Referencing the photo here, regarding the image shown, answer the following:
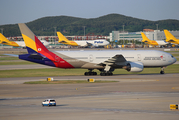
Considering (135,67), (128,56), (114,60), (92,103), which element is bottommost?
(92,103)

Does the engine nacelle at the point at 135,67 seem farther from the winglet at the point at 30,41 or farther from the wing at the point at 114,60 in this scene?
the winglet at the point at 30,41

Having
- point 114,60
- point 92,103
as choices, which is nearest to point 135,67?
point 114,60

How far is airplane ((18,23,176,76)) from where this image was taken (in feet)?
142

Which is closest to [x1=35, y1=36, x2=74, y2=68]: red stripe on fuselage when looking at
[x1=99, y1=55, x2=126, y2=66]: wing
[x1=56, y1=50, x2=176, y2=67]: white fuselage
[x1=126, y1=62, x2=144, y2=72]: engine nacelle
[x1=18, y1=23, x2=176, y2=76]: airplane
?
[x1=18, y1=23, x2=176, y2=76]: airplane

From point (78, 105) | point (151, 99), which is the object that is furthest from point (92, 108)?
point (151, 99)

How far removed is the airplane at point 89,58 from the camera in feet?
142

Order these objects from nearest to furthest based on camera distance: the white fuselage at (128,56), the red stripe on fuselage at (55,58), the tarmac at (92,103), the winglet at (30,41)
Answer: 1. the tarmac at (92,103)
2. the winglet at (30,41)
3. the red stripe on fuselage at (55,58)
4. the white fuselage at (128,56)

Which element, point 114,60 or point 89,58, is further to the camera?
point 89,58

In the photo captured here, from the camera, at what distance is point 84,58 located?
44562mm

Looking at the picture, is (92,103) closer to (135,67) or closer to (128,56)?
(135,67)

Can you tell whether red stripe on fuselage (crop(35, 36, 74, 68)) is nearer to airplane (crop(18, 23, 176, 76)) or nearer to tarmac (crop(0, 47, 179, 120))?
airplane (crop(18, 23, 176, 76))

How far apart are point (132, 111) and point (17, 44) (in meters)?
158

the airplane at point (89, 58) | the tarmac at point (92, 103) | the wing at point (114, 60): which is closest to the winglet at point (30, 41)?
the airplane at point (89, 58)

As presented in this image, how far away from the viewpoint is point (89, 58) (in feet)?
147
